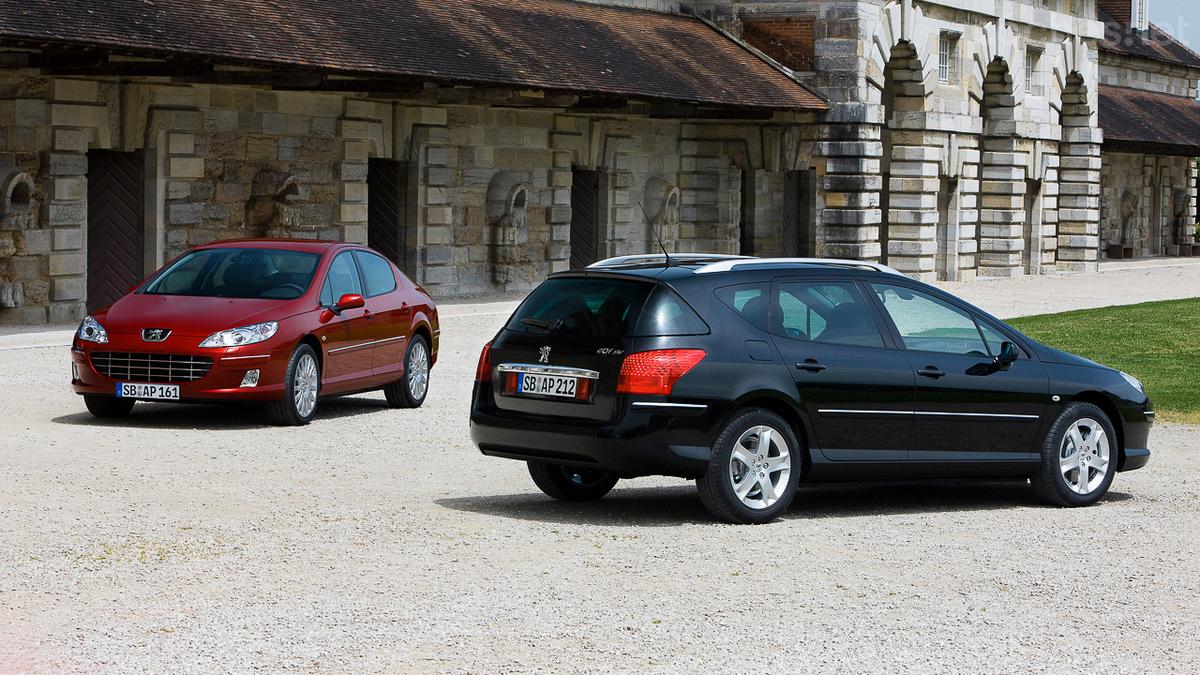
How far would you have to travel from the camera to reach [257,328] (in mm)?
14102

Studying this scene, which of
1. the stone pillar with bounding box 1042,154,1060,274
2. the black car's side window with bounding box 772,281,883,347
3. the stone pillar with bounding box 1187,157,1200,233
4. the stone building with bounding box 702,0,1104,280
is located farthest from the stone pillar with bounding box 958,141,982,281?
the black car's side window with bounding box 772,281,883,347

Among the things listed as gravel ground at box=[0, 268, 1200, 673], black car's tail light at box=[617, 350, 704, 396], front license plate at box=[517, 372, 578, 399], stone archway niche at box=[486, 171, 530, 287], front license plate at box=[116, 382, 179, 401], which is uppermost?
stone archway niche at box=[486, 171, 530, 287]

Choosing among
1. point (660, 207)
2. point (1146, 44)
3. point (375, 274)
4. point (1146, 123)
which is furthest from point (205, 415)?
point (1146, 44)

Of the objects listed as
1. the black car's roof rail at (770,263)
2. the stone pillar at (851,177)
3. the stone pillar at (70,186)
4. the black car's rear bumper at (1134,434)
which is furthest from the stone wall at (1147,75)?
the black car's roof rail at (770,263)

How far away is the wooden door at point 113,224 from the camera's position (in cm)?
2450

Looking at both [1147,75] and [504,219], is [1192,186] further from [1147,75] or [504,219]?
[504,219]

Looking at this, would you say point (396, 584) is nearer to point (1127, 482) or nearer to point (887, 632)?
point (887, 632)

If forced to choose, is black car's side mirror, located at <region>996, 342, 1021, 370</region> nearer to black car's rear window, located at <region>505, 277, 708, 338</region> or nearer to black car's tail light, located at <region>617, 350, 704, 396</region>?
black car's rear window, located at <region>505, 277, 708, 338</region>

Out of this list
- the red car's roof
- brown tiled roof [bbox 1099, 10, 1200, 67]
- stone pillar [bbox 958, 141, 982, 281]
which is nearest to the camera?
the red car's roof

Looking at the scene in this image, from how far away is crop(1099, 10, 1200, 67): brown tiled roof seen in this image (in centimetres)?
5928

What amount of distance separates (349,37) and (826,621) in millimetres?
19442

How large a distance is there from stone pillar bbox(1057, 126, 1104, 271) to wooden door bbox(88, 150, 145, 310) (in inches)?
1182

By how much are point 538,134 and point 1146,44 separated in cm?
3453

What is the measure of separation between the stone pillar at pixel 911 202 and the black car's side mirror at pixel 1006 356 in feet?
96.8
